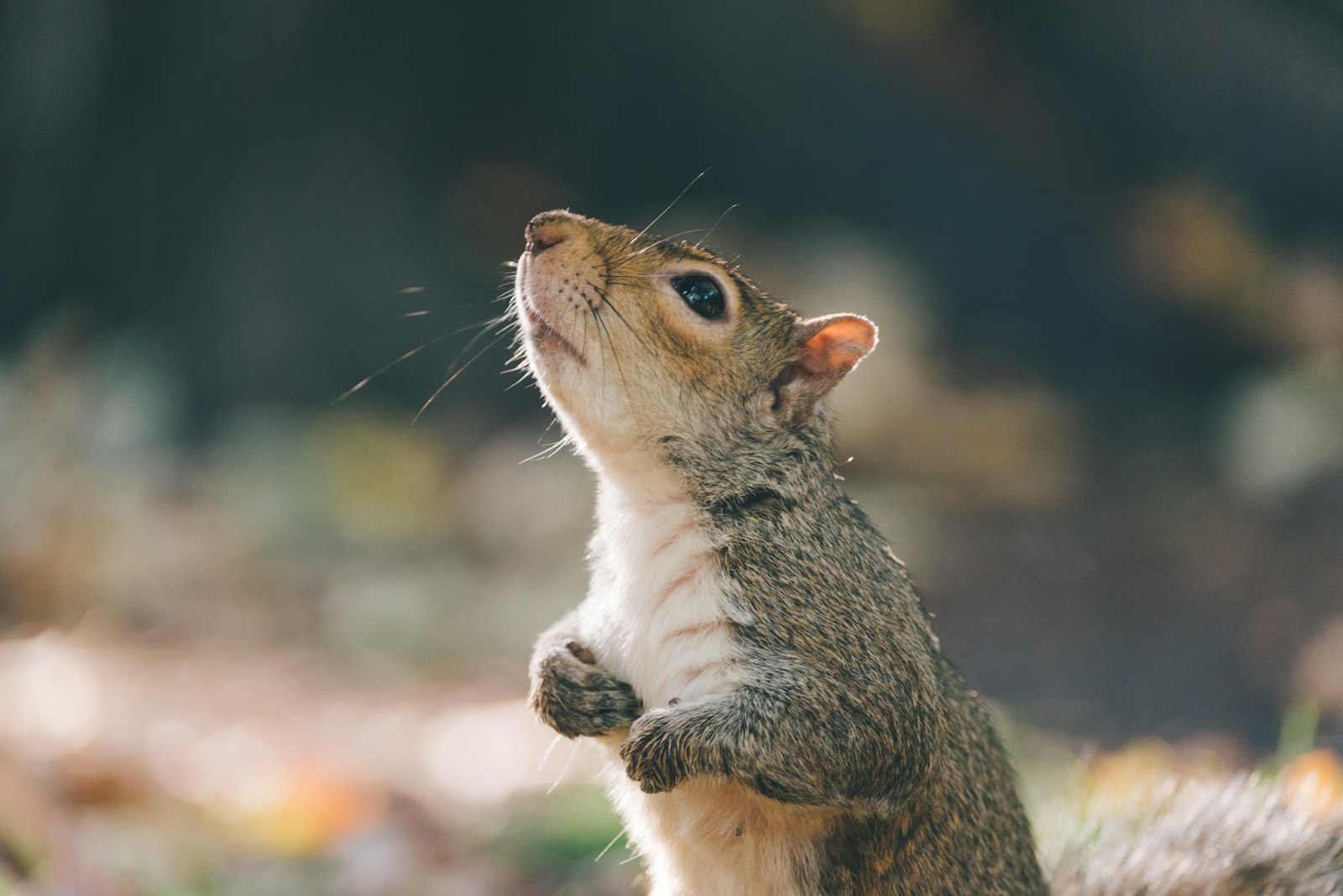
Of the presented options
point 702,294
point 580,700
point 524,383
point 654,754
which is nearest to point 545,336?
point 702,294

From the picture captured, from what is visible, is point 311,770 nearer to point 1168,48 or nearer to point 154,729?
point 154,729

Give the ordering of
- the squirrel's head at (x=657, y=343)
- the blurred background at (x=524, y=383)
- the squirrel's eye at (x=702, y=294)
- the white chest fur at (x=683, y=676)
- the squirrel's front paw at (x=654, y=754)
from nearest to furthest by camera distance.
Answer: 1. the squirrel's front paw at (x=654, y=754)
2. the white chest fur at (x=683, y=676)
3. the squirrel's head at (x=657, y=343)
4. the squirrel's eye at (x=702, y=294)
5. the blurred background at (x=524, y=383)

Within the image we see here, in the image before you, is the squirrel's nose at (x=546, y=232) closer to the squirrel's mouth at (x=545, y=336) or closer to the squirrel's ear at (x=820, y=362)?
the squirrel's mouth at (x=545, y=336)

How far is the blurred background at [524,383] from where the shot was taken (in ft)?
12.3

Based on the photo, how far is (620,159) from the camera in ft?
26.2

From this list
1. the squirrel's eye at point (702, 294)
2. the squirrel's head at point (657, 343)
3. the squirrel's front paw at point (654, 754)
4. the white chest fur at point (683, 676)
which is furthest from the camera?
the squirrel's eye at point (702, 294)

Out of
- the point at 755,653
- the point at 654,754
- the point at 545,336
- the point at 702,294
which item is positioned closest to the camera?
the point at 654,754

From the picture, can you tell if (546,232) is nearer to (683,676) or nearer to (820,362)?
(820,362)

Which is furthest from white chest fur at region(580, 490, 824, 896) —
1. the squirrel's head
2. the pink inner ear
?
the pink inner ear

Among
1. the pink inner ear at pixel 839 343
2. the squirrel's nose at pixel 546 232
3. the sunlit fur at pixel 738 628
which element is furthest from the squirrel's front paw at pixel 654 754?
the squirrel's nose at pixel 546 232

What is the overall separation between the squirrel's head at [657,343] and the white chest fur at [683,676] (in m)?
0.17

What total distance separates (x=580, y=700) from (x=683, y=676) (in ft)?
0.60

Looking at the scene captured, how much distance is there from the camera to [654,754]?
1.63 metres

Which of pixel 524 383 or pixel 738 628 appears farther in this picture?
pixel 524 383
